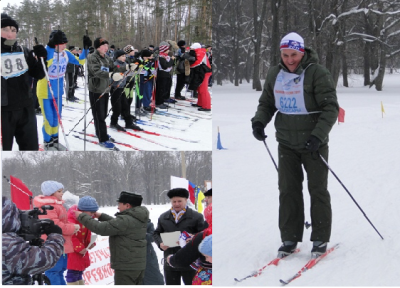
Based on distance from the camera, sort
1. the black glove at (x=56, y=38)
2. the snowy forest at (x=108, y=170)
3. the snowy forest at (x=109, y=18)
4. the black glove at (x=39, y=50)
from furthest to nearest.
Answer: the black glove at (x=56, y=38) → the snowy forest at (x=109, y=18) → the black glove at (x=39, y=50) → the snowy forest at (x=108, y=170)

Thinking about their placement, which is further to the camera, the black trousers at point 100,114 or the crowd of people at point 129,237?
the black trousers at point 100,114

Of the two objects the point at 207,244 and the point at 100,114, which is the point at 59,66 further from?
the point at 207,244

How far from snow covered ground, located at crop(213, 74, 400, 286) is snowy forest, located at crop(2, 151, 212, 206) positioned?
2.63ft

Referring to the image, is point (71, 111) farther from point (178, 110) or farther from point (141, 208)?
point (141, 208)

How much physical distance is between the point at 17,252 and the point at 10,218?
0.58ft

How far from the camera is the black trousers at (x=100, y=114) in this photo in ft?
19.4

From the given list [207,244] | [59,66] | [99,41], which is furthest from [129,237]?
[59,66]

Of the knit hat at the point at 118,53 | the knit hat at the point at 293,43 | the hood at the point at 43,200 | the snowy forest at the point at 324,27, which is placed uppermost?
the snowy forest at the point at 324,27

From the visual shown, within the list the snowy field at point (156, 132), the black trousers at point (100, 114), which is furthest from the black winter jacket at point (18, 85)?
the black trousers at point (100, 114)

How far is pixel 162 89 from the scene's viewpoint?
31.3 feet

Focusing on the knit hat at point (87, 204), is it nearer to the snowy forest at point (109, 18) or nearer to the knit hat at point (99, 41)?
the snowy forest at point (109, 18)

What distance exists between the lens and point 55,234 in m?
2.85

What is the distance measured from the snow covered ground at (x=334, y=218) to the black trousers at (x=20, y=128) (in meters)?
1.84

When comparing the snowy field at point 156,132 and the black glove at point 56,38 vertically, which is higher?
the black glove at point 56,38
